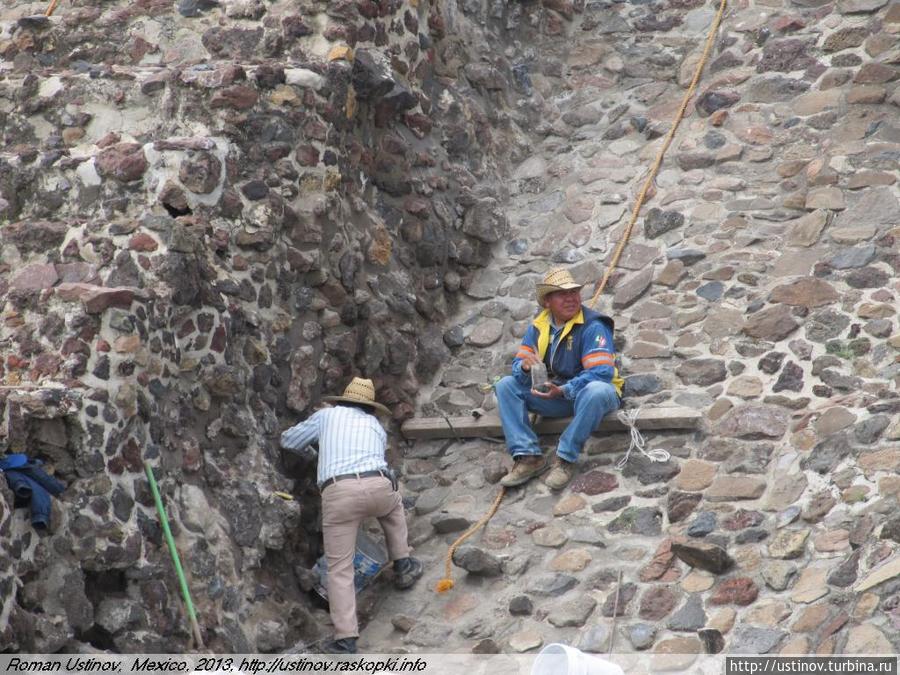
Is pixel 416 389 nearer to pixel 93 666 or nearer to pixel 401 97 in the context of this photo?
pixel 401 97

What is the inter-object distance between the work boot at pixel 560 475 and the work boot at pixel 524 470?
0.12m

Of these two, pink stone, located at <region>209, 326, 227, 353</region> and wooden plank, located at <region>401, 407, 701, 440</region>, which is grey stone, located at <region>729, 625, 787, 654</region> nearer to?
wooden plank, located at <region>401, 407, 701, 440</region>

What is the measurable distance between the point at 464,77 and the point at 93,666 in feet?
16.7

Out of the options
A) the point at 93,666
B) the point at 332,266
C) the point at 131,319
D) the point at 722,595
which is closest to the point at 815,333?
the point at 722,595

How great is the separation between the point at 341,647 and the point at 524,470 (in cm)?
141

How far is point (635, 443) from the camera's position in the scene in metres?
7.83

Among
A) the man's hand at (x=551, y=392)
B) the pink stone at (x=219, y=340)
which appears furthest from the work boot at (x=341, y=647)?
the man's hand at (x=551, y=392)

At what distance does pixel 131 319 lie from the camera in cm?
707

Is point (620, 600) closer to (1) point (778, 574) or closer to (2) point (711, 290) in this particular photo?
(1) point (778, 574)

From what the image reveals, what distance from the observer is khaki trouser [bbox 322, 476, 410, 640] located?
7.35 m

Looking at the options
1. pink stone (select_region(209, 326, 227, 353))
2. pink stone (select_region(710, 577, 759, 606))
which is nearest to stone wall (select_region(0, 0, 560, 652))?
pink stone (select_region(209, 326, 227, 353))

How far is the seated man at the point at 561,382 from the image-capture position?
7.86m

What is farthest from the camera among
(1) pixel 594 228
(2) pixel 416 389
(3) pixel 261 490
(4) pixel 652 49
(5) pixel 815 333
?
(4) pixel 652 49

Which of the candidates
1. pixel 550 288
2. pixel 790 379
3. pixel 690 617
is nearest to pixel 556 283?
pixel 550 288
